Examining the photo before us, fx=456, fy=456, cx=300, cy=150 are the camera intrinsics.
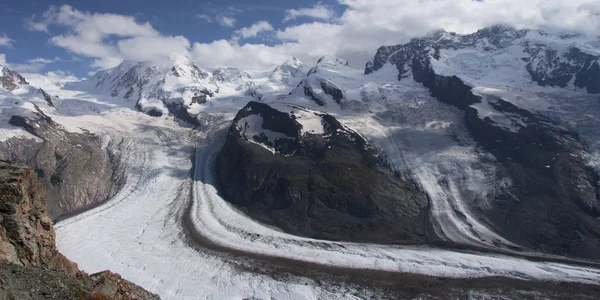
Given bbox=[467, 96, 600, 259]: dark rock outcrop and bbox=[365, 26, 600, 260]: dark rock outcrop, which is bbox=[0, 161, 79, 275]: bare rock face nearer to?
bbox=[365, 26, 600, 260]: dark rock outcrop

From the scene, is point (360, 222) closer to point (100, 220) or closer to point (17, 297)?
point (100, 220)

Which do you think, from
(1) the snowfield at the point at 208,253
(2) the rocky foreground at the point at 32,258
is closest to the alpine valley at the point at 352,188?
(1) the snowfield at the point at 208,253

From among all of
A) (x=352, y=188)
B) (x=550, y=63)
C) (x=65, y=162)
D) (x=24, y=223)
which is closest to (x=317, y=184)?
(x=352, y=188)

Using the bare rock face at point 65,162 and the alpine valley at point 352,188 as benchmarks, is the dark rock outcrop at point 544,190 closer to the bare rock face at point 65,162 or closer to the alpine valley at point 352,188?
the alpine valley at point 352,188

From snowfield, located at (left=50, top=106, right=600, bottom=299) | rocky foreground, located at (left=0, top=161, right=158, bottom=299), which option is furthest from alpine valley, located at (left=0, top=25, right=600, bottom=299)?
rocky foreground, located at (left=0, top=161, right=158, bottom=299)

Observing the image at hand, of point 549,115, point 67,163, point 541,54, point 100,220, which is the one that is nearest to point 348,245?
point 100,220

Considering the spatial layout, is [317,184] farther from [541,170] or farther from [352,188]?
[541,170]
